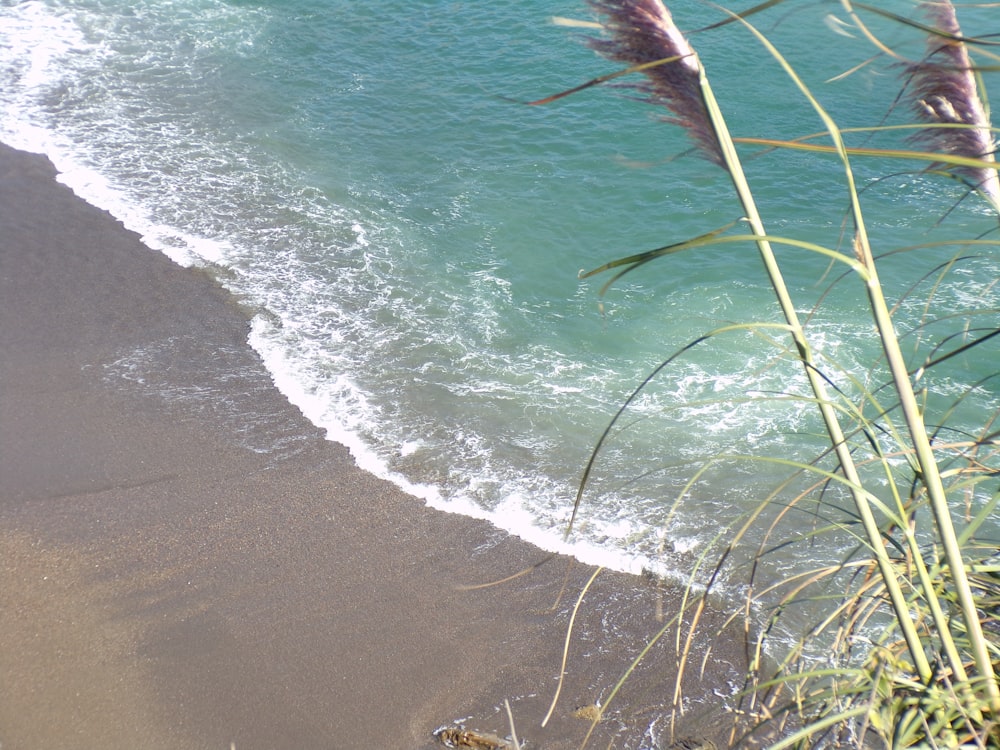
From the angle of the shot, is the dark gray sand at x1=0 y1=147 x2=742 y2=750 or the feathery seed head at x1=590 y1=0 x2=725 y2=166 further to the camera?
the dark gray sand at x1=0 y1=147 x2=742 y2=750

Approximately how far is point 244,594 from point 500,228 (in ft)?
20.7

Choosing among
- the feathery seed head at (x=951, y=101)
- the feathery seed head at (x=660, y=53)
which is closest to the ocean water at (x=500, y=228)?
the feathery seed head at (x=951, y=101)

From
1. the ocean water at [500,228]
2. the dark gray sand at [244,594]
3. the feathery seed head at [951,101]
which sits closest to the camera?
the feathery seed head at [951,101]

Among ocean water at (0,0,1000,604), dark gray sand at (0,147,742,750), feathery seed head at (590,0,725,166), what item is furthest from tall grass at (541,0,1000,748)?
dark gray sand at (0,147,742,750)

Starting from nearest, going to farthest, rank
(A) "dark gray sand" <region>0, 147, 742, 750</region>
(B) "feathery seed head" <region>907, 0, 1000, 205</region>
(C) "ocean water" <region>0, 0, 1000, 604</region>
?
(B) "feathery seed head" <region>907, 0, 1000, 205</region> < (A) "dark gray sand" <region>0, 147, 742, 750</region> < (C) "ocean water" <region>0, 0, 1000, 604</region>

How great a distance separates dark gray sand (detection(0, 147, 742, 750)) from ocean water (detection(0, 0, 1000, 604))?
0.54 metres

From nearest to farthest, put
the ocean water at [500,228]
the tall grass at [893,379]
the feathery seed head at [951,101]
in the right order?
the tall grass at [893,379]
the feathery seed head at [951,101]
the ocean water at [500,228]

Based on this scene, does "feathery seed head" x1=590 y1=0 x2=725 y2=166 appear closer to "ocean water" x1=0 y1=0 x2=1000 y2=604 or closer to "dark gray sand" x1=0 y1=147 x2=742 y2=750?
"ocean water" x1=0 y1=0 x2=1000 y2=604

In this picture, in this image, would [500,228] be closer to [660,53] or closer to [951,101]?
[951,101]

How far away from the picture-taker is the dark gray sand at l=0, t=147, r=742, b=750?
5293 mm

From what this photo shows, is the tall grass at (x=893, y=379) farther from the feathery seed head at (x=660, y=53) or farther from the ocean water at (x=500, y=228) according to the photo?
the ocean water at (x=500, y=228)

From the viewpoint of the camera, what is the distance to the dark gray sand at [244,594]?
5.29 metres

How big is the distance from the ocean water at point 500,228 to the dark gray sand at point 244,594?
54cm

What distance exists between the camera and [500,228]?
11234mm
